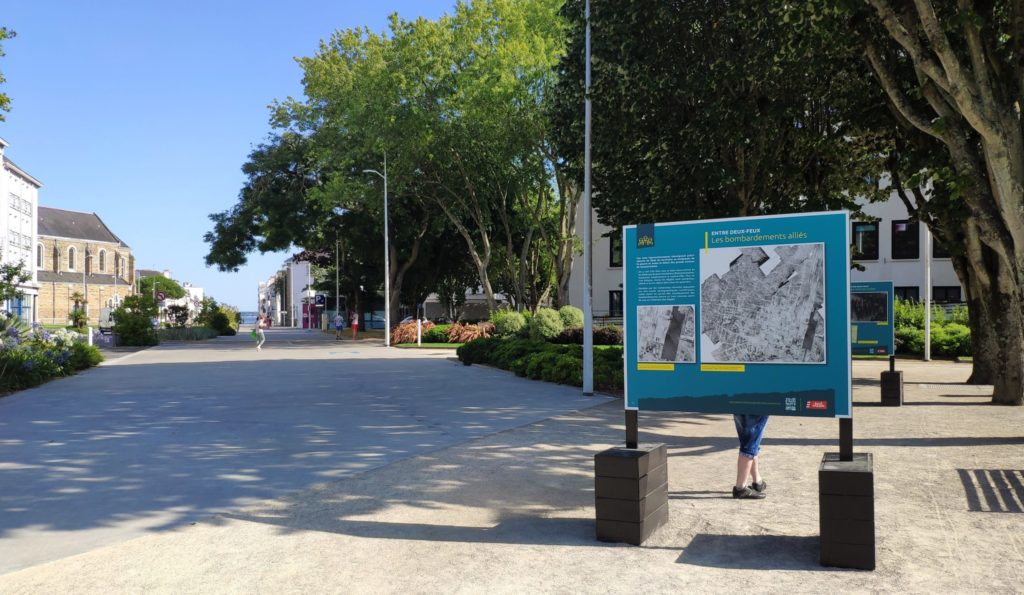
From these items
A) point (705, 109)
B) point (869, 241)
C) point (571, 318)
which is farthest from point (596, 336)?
point (869, 241)

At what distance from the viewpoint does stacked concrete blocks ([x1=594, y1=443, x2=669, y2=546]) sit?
5.49 metres

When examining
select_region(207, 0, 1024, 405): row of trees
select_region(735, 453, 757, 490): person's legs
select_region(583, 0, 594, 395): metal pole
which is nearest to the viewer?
select_region(735, 453, 757, 490): person's legs

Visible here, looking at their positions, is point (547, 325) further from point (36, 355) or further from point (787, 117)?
point (36, 355)

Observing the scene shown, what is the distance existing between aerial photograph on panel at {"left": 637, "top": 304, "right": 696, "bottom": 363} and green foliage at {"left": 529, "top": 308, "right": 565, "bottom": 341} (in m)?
17.0

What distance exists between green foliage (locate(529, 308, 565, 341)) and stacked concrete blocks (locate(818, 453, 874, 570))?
18006 mm

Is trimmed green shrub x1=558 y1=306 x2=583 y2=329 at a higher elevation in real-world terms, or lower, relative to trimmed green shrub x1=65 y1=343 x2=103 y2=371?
higher

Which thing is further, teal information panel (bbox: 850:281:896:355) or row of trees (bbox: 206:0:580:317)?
row of trees (bbox: 206:0:580:317)

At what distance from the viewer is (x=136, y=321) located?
1420 inches

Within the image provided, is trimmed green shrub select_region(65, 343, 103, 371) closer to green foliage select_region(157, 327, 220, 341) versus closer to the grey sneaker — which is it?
the grey sneaker

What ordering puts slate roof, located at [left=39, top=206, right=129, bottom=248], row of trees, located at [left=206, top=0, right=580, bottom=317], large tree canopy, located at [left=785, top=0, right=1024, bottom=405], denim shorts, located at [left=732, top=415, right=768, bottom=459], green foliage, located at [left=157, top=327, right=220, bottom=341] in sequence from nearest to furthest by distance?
denim shorts, located at [left=732, top=415, right=768, bottom=459] < large tree canopy, located at [left=785, top=0, right=1024, bottom=405] < row of trees, located at [left=206, top=0, right=580, bottom=317] < green foliage, located at [left=157, top=327, right=220, bottom=341] < slate roof, located at [left=39, top=206, right=129, bottom=248]

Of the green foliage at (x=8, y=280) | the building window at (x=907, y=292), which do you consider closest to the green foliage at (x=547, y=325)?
the green foliage at (x=8, y=280)

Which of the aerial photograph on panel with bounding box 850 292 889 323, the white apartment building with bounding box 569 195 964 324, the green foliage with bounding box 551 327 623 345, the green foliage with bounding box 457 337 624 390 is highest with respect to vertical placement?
the white apartment building with bounding box 569 195 964 324

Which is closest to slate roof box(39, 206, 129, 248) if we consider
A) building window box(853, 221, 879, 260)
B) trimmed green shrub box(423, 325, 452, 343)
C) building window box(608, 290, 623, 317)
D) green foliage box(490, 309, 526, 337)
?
trimmed green shrub box(423, 325, 452, 343)
